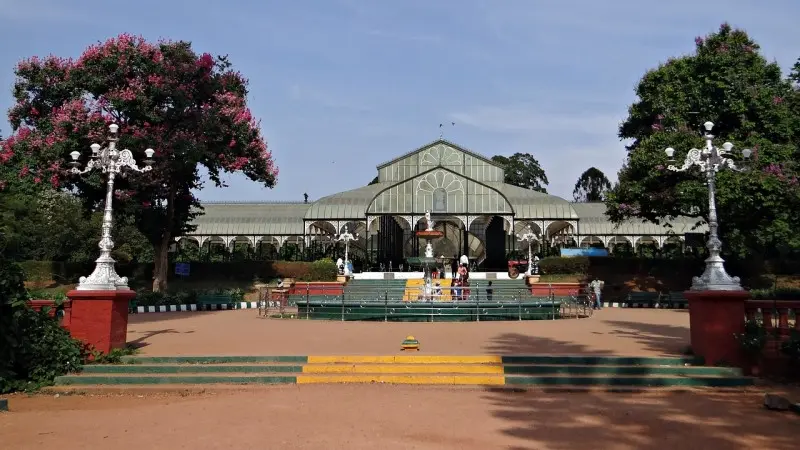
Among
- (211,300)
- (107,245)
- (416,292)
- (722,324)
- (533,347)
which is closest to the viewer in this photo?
(722,324)

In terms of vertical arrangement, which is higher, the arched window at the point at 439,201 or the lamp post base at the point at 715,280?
the arched window at the point at 439,201

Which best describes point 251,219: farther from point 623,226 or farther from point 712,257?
point 712,257

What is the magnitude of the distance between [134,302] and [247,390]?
17.6m

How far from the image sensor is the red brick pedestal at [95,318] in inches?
431

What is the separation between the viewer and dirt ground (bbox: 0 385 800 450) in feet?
21.5

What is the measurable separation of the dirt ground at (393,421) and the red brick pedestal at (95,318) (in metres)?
1.93

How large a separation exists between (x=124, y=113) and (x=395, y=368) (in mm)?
18705

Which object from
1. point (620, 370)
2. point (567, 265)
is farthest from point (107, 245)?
point (567, 265)

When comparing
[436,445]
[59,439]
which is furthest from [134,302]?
[436,445]

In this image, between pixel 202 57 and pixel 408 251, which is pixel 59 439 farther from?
pixel 408 251

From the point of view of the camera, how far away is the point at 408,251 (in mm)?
46594

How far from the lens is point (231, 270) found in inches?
1351

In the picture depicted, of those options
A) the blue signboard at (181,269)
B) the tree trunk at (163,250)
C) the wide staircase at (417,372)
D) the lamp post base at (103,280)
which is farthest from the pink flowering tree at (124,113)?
the wide staircase at (417,372)

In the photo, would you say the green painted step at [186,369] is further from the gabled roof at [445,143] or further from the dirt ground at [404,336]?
the gabled roof at [445,143]
